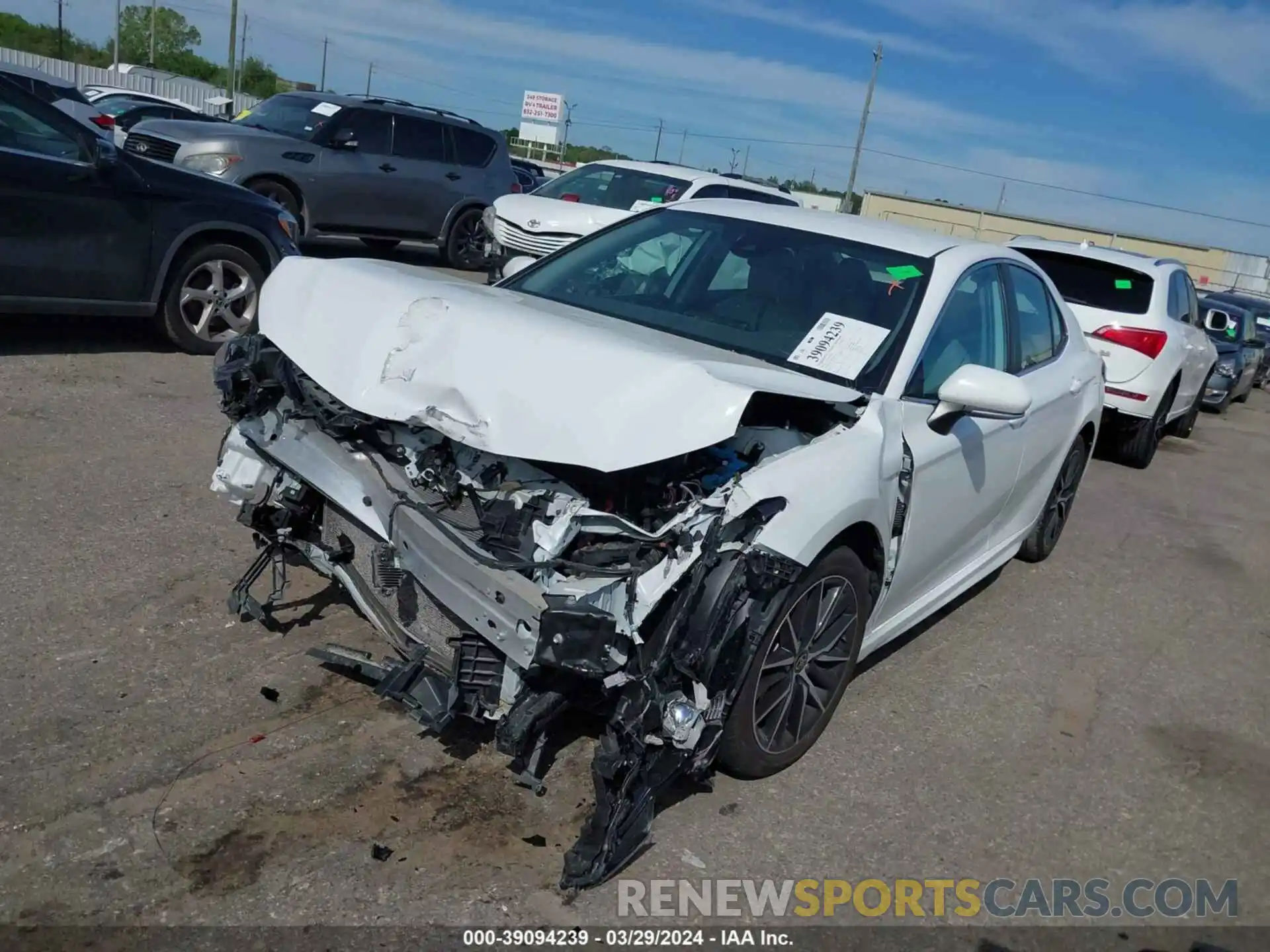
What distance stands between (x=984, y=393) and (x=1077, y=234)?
3740 cm

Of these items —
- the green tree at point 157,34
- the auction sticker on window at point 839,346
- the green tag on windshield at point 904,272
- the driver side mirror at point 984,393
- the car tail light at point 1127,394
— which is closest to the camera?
the driver side mirror at point 984,393

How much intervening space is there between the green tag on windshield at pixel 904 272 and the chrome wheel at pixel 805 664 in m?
1.32

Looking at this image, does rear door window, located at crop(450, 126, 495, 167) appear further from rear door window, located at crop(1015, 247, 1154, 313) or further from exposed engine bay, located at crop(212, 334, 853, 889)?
exposed engine bay, located at crop(212, 334, 853, 889)

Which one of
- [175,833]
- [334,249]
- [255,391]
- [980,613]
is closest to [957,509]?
[980,613]

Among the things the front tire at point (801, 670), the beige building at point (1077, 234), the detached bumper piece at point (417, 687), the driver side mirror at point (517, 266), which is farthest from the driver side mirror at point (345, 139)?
the beige building at point (1077, 234)

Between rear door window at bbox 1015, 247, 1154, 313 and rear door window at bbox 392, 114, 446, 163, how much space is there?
8.19 m

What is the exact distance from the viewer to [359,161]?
13.2 meters

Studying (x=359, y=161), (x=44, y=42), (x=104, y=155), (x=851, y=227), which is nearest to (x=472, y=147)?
(x=359, y=161)

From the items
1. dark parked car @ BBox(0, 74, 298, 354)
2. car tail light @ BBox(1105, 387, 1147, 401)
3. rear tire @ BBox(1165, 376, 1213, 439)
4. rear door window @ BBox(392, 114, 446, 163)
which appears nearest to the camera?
dark parked car @ BBox(0, 74, 298, 354)

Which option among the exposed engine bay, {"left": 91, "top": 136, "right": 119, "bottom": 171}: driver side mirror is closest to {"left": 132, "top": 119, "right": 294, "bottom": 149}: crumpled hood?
{"left": 91, "top": 136, "right": 119, "bottom": 171}: driver side mirror

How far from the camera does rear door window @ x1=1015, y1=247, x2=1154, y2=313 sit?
9.16 metres

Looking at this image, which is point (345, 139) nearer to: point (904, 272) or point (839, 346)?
point (904, 272)

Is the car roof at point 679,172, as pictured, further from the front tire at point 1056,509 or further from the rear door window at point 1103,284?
the front tire at point 1056,509

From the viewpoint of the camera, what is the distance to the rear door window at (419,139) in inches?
541
